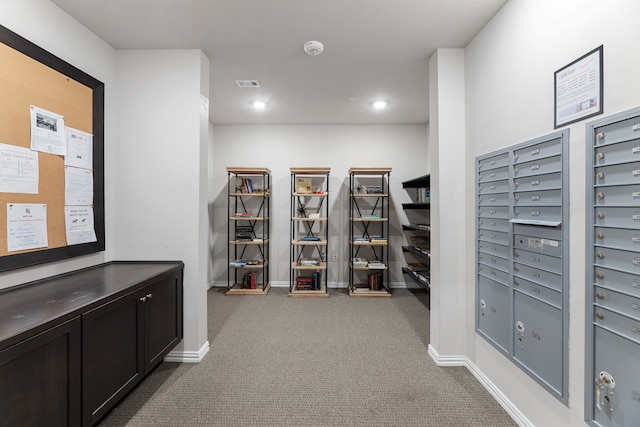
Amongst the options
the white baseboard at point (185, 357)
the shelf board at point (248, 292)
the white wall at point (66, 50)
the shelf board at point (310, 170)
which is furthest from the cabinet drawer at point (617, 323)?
the shelf board at point (248, 292)

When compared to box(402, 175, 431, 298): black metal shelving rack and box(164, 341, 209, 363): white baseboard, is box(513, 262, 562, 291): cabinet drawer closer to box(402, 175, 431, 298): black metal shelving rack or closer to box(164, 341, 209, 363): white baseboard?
box(402, 175, 431, 298): black metal shelving rack

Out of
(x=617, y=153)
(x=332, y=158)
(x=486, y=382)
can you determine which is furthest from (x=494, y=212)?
(x=332, y=158)

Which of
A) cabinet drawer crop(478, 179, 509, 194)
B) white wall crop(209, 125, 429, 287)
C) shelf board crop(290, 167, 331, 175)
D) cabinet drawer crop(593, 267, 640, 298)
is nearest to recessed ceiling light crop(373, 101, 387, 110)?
white wall crop(209, 125, 429, 287)

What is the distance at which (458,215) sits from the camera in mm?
2236

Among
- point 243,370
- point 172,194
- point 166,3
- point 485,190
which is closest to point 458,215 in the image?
point 485,190

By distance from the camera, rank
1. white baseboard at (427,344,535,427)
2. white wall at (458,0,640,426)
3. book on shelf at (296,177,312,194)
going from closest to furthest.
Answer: white wall at (458,0,640,426) → white baseboard at (427,344,535,427) → book on shelf at (296,177,312,194)

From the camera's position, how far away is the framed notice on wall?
1.20m

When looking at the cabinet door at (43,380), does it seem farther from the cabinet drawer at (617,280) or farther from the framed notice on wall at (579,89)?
the framed notice on wall at (579,89)

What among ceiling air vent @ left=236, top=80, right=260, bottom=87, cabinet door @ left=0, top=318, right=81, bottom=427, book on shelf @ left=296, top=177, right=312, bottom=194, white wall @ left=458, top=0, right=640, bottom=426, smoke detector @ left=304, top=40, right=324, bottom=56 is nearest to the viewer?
cabinet door @ left=0, top=318, right=81, bottom=427

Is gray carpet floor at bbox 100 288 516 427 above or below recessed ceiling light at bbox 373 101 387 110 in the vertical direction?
below

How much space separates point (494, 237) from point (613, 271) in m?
0.76

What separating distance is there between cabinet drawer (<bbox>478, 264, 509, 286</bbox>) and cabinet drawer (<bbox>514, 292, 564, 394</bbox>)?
0.12 meters

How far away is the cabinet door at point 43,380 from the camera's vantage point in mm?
1012

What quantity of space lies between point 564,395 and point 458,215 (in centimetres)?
126
